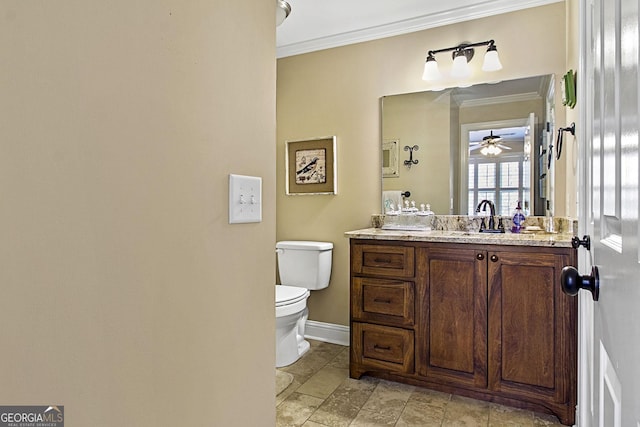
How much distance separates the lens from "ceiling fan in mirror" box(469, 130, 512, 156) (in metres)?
2.47

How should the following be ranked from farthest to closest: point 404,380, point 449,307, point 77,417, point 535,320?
1. point 404,380
2. point 449,307
3. point 535,320
4. point 77,417

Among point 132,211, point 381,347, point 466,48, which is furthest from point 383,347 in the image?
point 466,48

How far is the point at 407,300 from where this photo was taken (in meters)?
2.16

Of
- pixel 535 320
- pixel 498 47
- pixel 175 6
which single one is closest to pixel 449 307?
pixel 535 320

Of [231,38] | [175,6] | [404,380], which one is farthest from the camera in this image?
[404,380]

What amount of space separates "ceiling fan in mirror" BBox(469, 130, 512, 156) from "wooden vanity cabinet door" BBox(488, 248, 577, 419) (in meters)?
0.86

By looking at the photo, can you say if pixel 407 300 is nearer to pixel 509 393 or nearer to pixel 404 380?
pixel 404 380

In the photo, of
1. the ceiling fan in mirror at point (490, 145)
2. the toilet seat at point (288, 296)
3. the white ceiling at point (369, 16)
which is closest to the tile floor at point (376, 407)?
the toilet seat at point (288, 296)

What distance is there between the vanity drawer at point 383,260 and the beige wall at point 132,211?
1.36 m

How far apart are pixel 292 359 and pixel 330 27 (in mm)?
2497

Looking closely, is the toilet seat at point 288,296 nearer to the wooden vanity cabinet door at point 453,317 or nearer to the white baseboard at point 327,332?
the white baseboard at point 327,332

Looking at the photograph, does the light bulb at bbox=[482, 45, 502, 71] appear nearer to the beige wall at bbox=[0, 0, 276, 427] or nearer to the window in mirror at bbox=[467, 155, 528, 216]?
the window in mirror at bbox=[467, 155, 528, 216]

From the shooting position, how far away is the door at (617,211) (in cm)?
47

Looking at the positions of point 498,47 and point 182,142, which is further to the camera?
point 498,47
